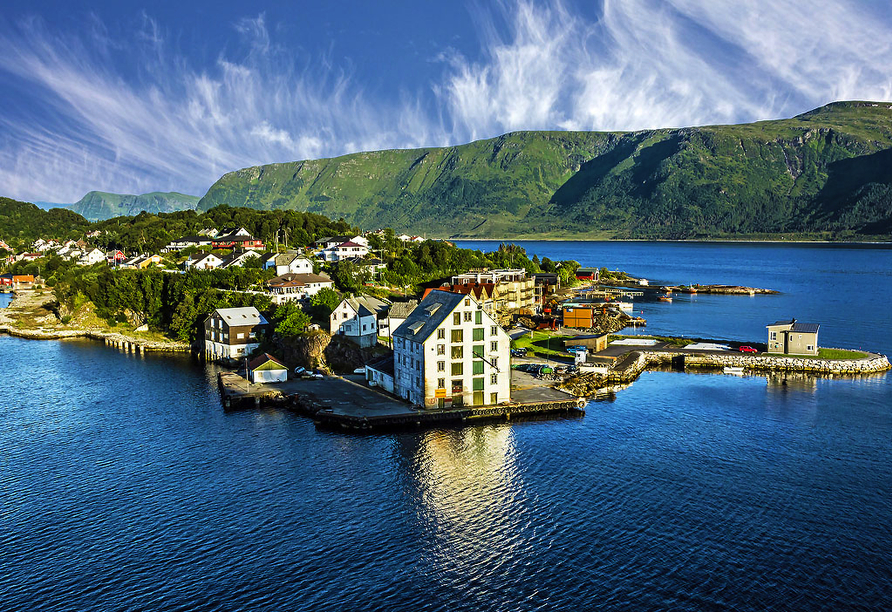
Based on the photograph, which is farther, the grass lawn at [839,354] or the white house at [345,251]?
the white house at [345,251]

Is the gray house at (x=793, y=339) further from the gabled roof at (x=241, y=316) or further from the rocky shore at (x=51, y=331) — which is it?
the rocky shore at (x=51, y=331)

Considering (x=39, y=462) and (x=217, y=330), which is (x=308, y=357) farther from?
(x=39, y=462)

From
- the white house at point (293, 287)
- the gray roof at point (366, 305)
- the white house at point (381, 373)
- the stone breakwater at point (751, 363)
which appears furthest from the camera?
the white house at point (293, 287)

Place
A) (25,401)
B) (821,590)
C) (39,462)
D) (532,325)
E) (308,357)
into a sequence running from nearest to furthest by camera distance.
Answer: (821,590), (39,462), (25,401), (308,357), (532,325)

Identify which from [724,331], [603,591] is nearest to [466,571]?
[603,591]

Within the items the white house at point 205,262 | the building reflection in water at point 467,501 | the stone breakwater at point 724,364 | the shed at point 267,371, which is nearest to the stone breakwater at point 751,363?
the stone breakwater at point 724,364

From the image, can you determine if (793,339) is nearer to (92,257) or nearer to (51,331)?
(51,331)

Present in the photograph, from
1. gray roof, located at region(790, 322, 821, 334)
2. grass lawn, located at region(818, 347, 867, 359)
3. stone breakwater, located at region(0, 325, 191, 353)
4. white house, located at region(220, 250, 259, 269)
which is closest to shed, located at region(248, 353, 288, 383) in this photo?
stone breakwater, located at region(0, 325, 191, 353)

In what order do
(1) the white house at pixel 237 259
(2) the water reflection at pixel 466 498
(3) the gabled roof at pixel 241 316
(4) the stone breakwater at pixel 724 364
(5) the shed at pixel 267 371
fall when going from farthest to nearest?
1. (1) the white house at pixel 237 259
2. (3) the gabled roof at pixel 241 316
3. (4) the stone breakwater at pixel 724 364
4. (5) the shed at pixel 267 371
5. (2) the water reflection at pixel 466 498
